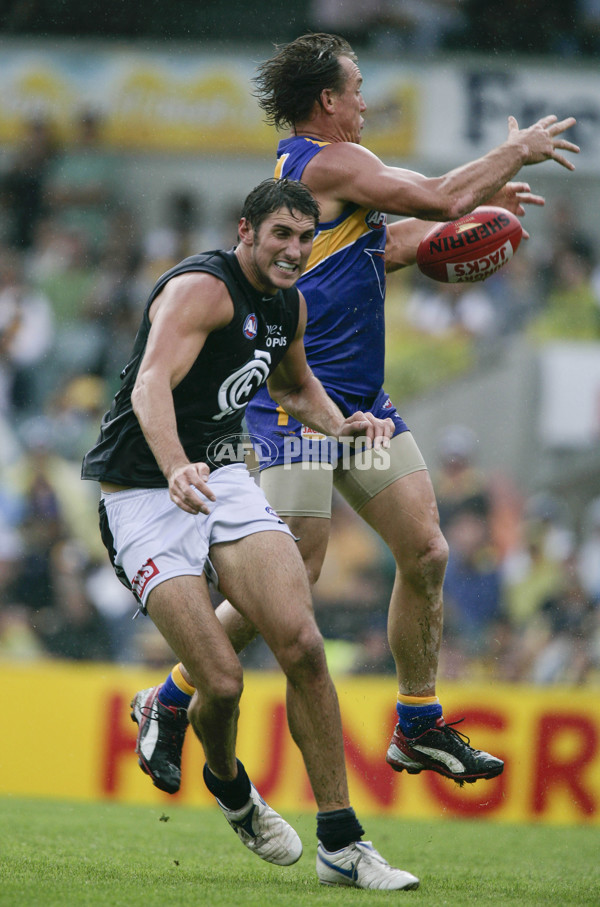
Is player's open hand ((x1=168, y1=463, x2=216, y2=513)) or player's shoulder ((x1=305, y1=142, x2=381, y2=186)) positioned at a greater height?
player's shoulder ((x1=305, y1=142, x2=381, y2=186))

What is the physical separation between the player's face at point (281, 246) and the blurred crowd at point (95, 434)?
5.56 metres

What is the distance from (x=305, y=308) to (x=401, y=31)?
10355 mm

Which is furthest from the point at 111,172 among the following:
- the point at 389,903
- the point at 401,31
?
the point at 389,903

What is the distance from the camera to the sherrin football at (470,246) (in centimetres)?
524

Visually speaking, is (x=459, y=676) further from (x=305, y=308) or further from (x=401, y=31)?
(x=401, y=31)

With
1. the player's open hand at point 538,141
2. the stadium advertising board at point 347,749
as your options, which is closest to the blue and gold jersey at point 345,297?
the player's open hand at point 538,141

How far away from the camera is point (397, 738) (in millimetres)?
5016

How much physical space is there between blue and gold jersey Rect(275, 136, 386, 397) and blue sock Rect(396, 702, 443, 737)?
1310 mm

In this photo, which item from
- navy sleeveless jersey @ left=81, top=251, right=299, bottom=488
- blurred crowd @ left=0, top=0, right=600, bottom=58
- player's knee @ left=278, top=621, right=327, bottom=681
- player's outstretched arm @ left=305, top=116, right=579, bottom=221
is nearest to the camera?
player's knee @ left=278, top=621, right=327, bottom=681

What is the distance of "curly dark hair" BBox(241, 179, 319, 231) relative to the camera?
4230 mm

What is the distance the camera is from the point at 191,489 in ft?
12.1

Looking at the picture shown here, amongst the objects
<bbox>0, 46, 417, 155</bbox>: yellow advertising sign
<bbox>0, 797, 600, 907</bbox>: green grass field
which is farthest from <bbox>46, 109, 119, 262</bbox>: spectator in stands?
<bbox>0, 797, 600, 907</bbox>: green grass field

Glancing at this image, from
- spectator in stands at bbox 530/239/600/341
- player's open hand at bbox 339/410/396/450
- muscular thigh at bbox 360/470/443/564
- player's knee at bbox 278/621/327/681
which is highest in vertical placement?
spectator in stands at bbox 530/239/600/341

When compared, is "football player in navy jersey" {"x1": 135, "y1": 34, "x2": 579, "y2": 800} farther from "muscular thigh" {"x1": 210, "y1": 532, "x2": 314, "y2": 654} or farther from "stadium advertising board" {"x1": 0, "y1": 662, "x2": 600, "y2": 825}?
"stadium advertising board" {"x1": 0, "y1": 662, "x2": 600, "y2": 825}
